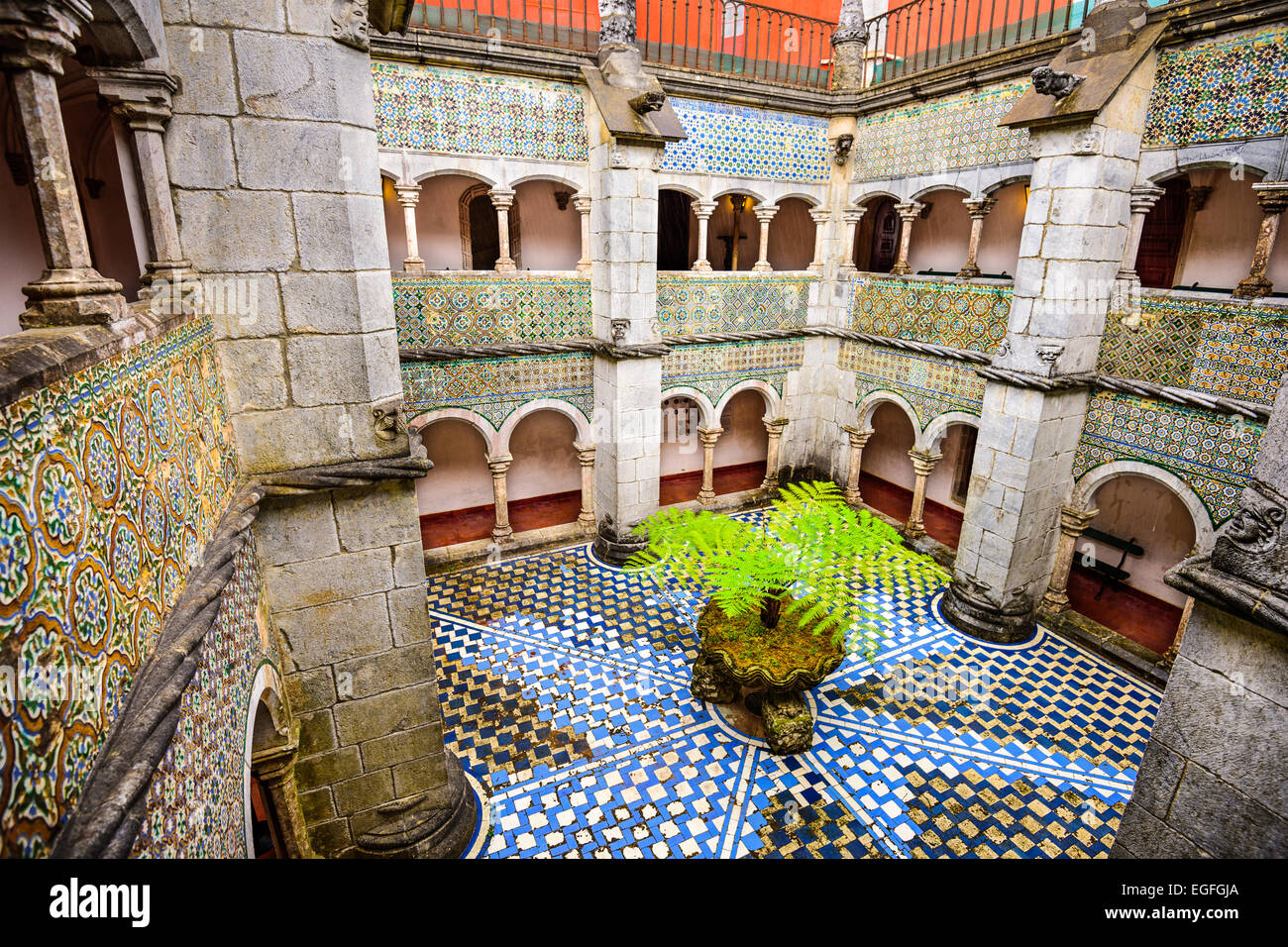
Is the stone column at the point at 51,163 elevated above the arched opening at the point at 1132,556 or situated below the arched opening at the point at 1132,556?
above

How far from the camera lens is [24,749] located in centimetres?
119

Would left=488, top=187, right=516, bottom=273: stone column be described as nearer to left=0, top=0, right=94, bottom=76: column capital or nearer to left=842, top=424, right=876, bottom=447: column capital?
left=842, top=424, right=876, bottom=447: column capital

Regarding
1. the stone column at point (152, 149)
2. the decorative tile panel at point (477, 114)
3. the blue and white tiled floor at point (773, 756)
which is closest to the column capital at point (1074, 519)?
the blue and white tiled floor at point (773, 756)

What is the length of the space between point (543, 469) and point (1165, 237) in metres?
8.77

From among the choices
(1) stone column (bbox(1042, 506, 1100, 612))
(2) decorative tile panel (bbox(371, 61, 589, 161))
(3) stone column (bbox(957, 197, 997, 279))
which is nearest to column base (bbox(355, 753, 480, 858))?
(2) decorative tile panel (bbox(371, 61, 589, 161))

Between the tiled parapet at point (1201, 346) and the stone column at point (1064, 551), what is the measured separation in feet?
4.77

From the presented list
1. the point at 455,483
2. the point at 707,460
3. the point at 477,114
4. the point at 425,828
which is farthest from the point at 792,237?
the point at 425,828

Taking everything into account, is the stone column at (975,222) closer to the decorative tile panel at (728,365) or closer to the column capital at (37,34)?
the decorative tile panel at (728,365)

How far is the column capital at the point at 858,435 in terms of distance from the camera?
369 inches

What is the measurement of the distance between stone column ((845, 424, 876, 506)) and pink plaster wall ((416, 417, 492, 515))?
5537mm

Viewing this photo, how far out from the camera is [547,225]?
377 inches

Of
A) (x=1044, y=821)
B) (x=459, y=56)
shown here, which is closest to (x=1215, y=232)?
(x=1044, y=821)

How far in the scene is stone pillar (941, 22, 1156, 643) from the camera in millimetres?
5672

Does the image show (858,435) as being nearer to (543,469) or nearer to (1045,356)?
(1045,356)
